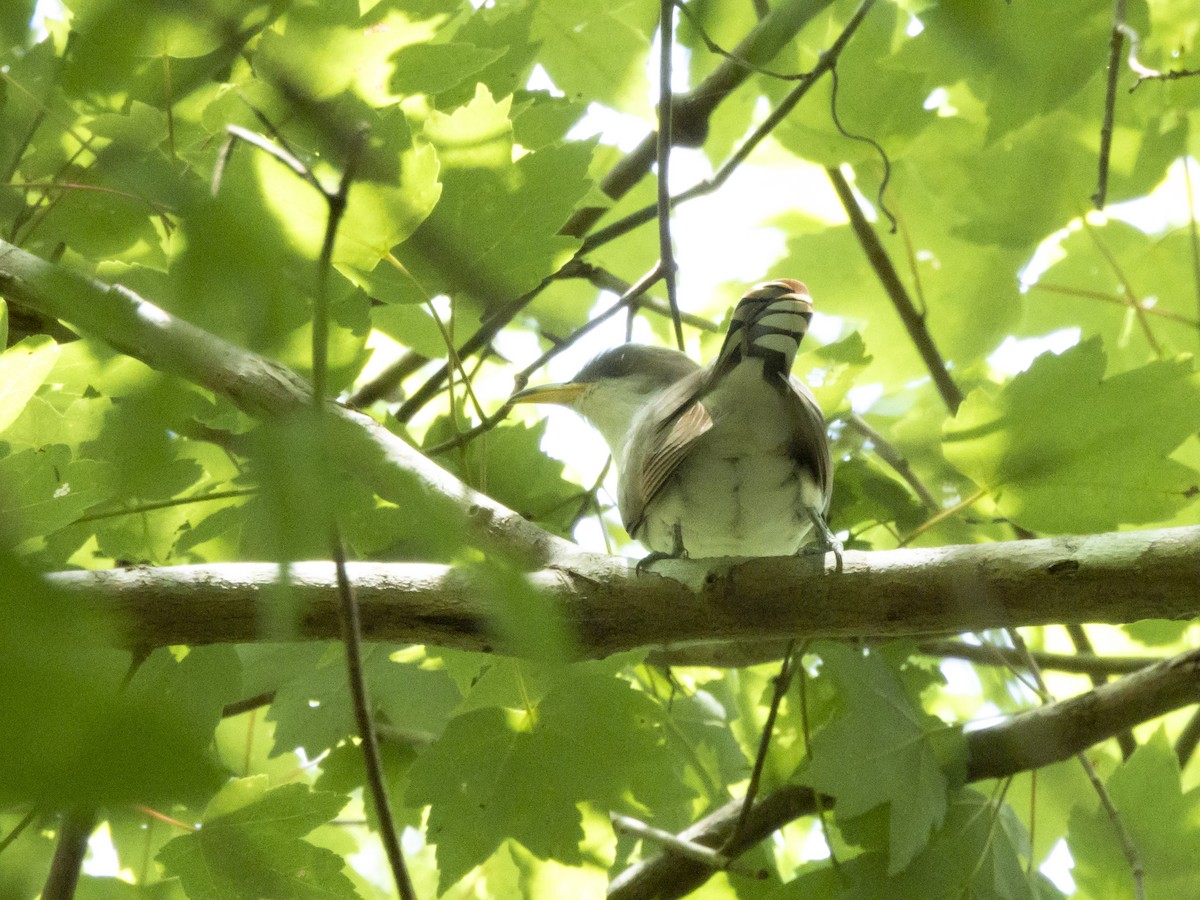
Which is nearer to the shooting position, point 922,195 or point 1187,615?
point 1187,615

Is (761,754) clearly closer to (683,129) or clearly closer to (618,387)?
(618,387)

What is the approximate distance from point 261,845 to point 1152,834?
201 centimetres

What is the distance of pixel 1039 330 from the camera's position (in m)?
3.66

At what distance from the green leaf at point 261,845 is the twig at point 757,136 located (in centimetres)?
150

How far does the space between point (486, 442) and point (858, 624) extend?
103 centimetres

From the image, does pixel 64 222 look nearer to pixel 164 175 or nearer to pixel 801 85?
pixel 801 85

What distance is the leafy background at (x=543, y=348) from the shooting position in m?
1.36

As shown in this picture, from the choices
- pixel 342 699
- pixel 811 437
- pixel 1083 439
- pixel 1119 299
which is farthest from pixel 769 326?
pixel 1119 299

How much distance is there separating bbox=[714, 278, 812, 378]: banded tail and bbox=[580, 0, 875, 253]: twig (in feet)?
1.67

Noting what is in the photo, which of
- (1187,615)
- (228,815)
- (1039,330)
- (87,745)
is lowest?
(87,745)

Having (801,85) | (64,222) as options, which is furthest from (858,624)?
(64,222)

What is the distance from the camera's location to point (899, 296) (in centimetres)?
334

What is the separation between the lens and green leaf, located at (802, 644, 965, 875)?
246 centimetres

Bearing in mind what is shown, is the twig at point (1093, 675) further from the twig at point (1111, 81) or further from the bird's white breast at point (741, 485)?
the twig at point (1111, 81)
